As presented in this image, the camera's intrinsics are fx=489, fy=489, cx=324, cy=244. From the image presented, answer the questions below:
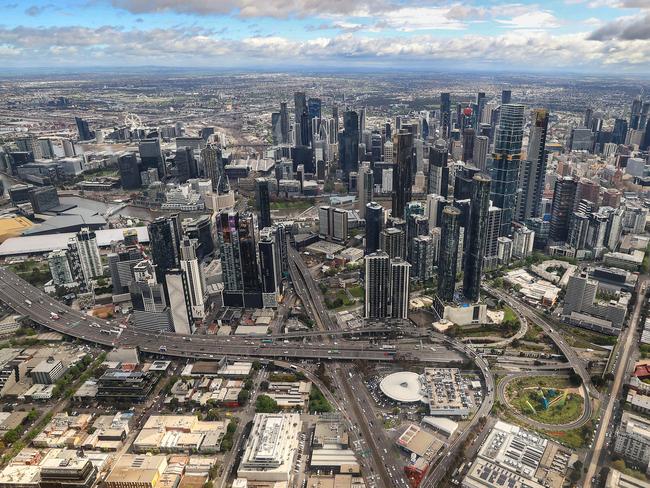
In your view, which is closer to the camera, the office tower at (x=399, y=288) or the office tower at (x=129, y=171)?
the office tower at (x=399, y=288)

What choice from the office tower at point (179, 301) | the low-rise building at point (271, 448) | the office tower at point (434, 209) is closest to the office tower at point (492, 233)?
the office tower at point (434, 209)

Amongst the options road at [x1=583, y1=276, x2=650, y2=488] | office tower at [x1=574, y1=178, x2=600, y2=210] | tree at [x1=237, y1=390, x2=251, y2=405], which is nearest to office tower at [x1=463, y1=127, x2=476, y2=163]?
office tower at [x1=574, y1=178, x2=600, y2=210]

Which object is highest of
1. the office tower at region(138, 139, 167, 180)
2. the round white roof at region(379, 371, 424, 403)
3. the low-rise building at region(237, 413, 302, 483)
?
the office tower at region(138, 139, 167, 180)

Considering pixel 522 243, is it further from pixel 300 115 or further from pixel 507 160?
pixel 300 115

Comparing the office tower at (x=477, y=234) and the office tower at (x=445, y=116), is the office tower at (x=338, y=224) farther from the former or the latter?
the office tower at (x=445, y=116)

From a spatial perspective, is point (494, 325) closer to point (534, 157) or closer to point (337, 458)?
point (337, 458)

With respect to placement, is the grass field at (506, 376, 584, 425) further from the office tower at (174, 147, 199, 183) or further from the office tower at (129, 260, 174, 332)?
the office tower at (174, 147, 199, 183)
